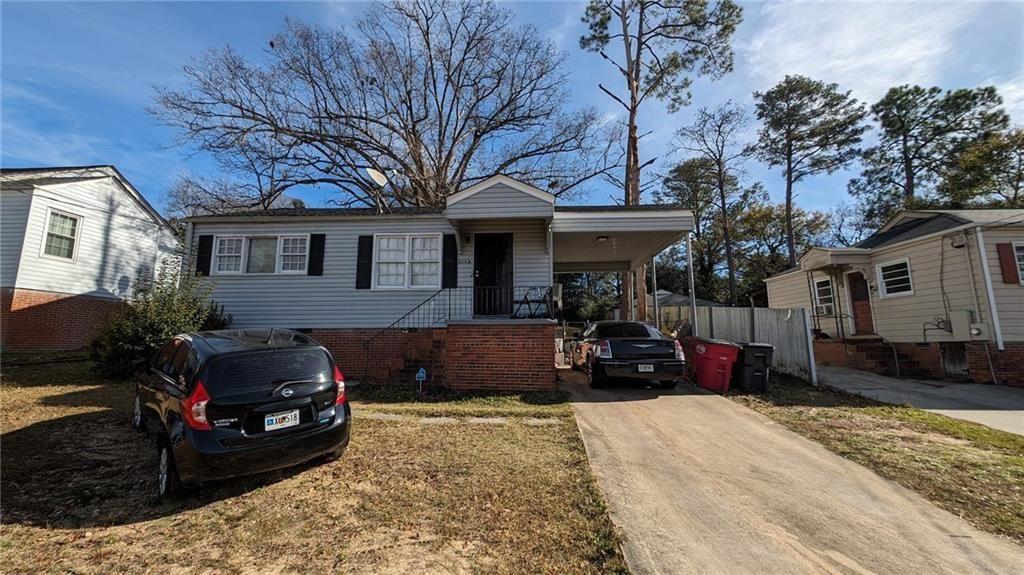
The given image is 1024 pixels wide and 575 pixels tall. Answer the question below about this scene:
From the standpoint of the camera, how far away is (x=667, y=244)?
1183 cm

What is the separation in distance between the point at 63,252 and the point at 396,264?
38.1 feet

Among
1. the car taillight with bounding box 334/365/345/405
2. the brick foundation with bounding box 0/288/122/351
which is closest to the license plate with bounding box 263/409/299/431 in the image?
the car taillight with bounding box 334/365/345/405

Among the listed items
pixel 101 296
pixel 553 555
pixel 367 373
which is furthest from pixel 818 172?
pixel 101 296

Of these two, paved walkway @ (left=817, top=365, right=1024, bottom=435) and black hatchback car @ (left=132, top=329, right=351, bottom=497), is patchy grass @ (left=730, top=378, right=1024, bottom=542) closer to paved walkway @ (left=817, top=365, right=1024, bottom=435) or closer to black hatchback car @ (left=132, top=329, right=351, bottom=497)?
paved walkway @ (left=817, top=365, right=1024, bottom=435)

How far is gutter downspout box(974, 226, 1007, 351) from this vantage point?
9.52 metres

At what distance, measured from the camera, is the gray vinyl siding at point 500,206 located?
936 centimetres

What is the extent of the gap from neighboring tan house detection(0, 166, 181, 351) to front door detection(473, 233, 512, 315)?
399 inches

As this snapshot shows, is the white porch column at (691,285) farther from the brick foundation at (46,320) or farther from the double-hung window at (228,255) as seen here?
the brick foundation at (46,320)

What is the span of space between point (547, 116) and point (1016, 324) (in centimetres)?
1857

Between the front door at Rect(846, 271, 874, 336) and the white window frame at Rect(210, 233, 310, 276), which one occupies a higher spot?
the white window frame at Rect(210, 233, 310, 276)

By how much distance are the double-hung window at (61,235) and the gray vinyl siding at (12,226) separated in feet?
1.72

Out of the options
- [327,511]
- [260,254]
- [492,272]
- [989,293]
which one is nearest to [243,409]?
[327,511]

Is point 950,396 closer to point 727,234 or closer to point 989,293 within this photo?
point 989,293

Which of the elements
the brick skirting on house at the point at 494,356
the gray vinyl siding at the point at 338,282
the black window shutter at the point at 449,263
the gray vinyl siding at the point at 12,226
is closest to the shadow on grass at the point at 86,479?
the brick skirting on house at the point at 494,356
